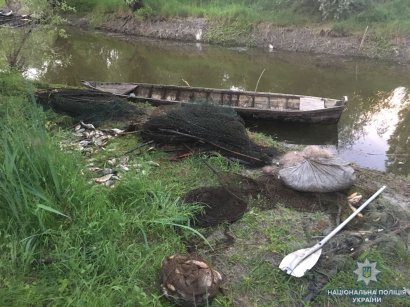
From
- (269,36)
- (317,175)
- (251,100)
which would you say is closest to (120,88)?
(251,100)

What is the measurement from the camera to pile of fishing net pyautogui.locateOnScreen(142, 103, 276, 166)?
17.4 ft

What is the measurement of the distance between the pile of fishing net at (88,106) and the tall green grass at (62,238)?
329cm

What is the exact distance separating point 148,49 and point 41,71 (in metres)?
5.75

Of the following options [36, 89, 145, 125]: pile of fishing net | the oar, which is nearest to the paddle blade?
the oar

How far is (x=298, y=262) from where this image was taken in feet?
10.7

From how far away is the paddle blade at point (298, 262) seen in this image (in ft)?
10.6

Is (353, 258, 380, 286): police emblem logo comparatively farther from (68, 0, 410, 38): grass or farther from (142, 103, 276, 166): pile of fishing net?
(68, 0, 410, 38): grass

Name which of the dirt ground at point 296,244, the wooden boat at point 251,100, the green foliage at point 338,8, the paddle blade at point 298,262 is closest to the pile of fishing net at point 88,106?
the wooden boat at point 251,100

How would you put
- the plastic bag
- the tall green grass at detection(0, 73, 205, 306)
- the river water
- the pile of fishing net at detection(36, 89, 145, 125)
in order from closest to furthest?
the tall green grass at detection(0, 73, 205, 306), the plastic bag, the pile of fishing net at detection(36, 89, 145, 125), the river water

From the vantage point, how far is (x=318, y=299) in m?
3.10

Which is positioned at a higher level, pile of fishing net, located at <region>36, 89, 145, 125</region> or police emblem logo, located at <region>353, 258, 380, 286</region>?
pile of fishing net, located at <region>36, 89, 145, 125</region>

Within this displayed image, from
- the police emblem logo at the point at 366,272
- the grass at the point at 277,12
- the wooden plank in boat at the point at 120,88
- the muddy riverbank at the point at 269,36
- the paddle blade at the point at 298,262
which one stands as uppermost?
the grass at the point at 277,12

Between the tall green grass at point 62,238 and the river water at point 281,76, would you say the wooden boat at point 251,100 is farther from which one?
the tall green grass at point 62,238

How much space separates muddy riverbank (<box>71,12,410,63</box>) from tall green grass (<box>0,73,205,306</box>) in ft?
46.2
